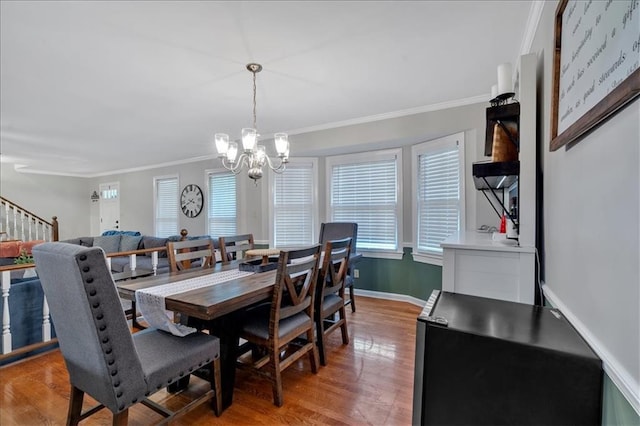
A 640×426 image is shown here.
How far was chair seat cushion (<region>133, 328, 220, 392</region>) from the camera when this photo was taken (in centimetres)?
145

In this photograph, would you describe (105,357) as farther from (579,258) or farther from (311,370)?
(579,258)

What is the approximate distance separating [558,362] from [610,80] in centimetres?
76

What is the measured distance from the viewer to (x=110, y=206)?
803 cm

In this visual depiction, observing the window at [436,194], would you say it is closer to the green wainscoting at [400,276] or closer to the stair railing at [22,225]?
the green wainscoting at [400,276]

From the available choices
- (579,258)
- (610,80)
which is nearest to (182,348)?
(579,258)

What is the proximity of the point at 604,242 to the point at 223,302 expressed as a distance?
155 centimetres

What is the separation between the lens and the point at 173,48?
222 cm

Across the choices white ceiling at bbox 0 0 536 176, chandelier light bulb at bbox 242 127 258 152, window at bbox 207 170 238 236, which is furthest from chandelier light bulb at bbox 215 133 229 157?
window at bbox 207 170 238 236

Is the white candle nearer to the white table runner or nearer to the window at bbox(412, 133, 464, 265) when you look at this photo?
the window at bbox(412, 133, 464, 265)

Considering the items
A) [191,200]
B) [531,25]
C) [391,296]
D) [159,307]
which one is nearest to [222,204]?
[191,200]

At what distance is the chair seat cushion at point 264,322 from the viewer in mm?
1950

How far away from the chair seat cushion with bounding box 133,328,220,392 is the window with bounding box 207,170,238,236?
3959mm

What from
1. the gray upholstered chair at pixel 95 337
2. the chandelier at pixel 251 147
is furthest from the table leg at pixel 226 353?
the chandelier at pixel 251 147

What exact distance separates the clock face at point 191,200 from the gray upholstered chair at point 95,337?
16.3ft
